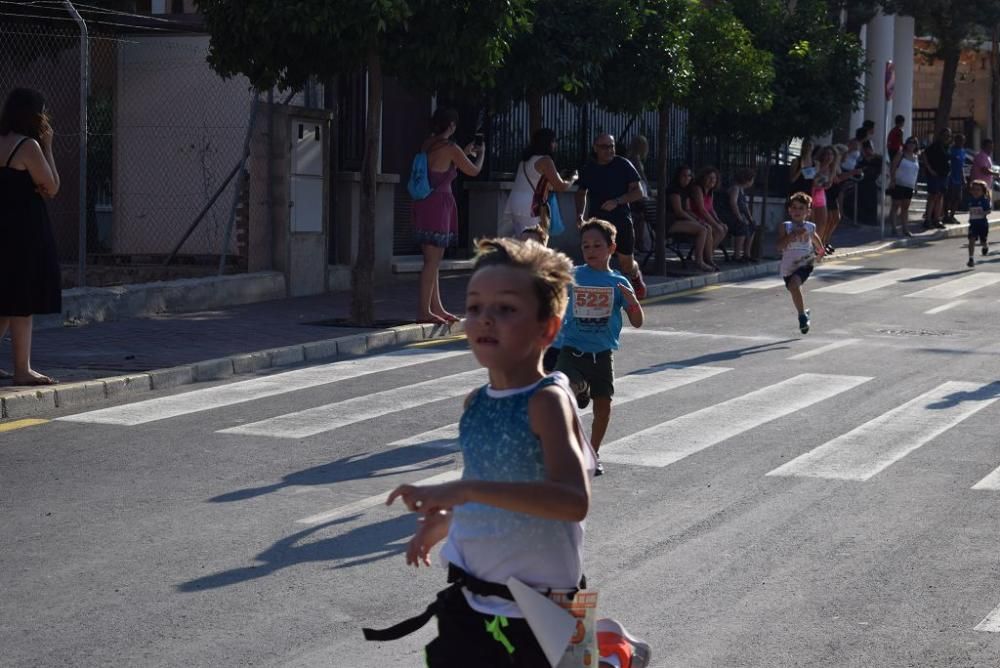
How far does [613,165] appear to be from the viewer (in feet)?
58.1

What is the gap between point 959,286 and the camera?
21.9 metres

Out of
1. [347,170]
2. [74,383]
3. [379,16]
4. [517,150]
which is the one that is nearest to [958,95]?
[517,150]

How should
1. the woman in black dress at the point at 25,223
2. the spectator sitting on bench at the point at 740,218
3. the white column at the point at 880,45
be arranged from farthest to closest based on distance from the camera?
the white column at the point at 880,45 → the spectator sitting on bench at the point at 740,218 → the woman in black dress at the point at 25,223

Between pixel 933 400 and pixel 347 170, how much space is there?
412 inches

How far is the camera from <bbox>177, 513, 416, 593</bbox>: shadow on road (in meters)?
6.75

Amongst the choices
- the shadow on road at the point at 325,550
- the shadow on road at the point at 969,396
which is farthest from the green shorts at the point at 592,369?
the shadow on road at the point at 969,396

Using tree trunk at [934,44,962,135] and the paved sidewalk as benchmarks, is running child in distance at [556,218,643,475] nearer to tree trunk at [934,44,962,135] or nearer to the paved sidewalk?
the paved sidewalk

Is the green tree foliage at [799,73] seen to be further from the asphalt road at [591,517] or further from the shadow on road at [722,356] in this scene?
the asphalt road at [591,517]

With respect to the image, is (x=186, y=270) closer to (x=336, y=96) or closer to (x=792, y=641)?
(x=336, y=96)

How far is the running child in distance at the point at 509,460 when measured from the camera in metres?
3.67

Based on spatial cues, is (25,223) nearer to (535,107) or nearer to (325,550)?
(325,550)

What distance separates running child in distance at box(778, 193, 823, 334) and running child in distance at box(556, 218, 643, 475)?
7.45 m

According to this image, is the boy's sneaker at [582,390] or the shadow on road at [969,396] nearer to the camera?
the boy's sneaker at [582,390]

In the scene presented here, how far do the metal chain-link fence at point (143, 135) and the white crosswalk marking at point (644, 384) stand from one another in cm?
772
